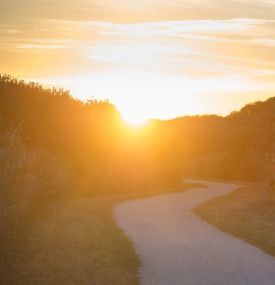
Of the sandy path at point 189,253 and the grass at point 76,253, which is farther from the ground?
the grass at point 76,253

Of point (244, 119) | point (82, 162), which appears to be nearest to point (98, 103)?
point (82, 162)

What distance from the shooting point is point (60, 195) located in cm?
3253

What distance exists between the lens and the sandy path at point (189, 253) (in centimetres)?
1322

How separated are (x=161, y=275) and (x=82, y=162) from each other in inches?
1063

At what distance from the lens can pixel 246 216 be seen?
2609 cm

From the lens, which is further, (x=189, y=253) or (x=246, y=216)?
(x=246, y=216)

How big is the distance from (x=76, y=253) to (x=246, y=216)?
12.2m

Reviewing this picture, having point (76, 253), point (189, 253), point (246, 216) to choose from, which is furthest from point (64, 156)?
point (76, 253)

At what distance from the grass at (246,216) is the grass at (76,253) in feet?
12.4

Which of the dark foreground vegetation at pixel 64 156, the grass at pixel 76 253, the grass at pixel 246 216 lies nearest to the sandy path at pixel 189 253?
the grass at pixel 76 253

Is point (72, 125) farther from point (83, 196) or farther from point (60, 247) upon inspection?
point (60, 247)

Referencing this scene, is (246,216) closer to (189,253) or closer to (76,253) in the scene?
(189,253)

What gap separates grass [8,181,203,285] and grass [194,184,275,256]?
12.4 feet

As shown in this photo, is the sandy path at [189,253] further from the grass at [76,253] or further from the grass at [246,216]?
the grass at [246,216]
